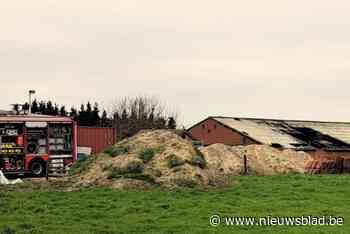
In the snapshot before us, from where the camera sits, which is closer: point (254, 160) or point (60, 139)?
point (60, 139)

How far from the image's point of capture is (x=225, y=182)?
26250mm

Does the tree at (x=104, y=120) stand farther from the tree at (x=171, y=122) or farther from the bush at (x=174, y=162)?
the bush at (x=174, y=162)

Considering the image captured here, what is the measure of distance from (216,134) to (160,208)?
51.5 meters

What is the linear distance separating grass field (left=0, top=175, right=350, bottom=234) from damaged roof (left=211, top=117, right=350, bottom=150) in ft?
127

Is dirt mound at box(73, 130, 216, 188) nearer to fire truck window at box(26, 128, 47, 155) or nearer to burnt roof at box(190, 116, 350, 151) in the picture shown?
fire truck window at box(26, 128, 47, 155)

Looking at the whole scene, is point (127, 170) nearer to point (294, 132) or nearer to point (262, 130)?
point (262, 130)

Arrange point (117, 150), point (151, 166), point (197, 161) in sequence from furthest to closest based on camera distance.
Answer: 1. point (117, 150)
2. point (197, 161)
3. point (151, 166)

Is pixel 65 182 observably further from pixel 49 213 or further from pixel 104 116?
pixel 104 116

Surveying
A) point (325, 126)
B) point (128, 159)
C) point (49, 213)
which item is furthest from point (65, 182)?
point (325, 126)

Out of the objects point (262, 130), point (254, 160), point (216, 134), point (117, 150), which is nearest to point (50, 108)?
point (216, 134)

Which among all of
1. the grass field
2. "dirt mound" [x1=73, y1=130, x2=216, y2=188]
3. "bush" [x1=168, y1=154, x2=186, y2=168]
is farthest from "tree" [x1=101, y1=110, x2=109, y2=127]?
the grass field

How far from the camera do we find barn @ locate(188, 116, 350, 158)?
63.2 metres

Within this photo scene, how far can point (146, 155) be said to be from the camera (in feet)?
90.3

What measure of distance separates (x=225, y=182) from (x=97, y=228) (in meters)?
12.3
